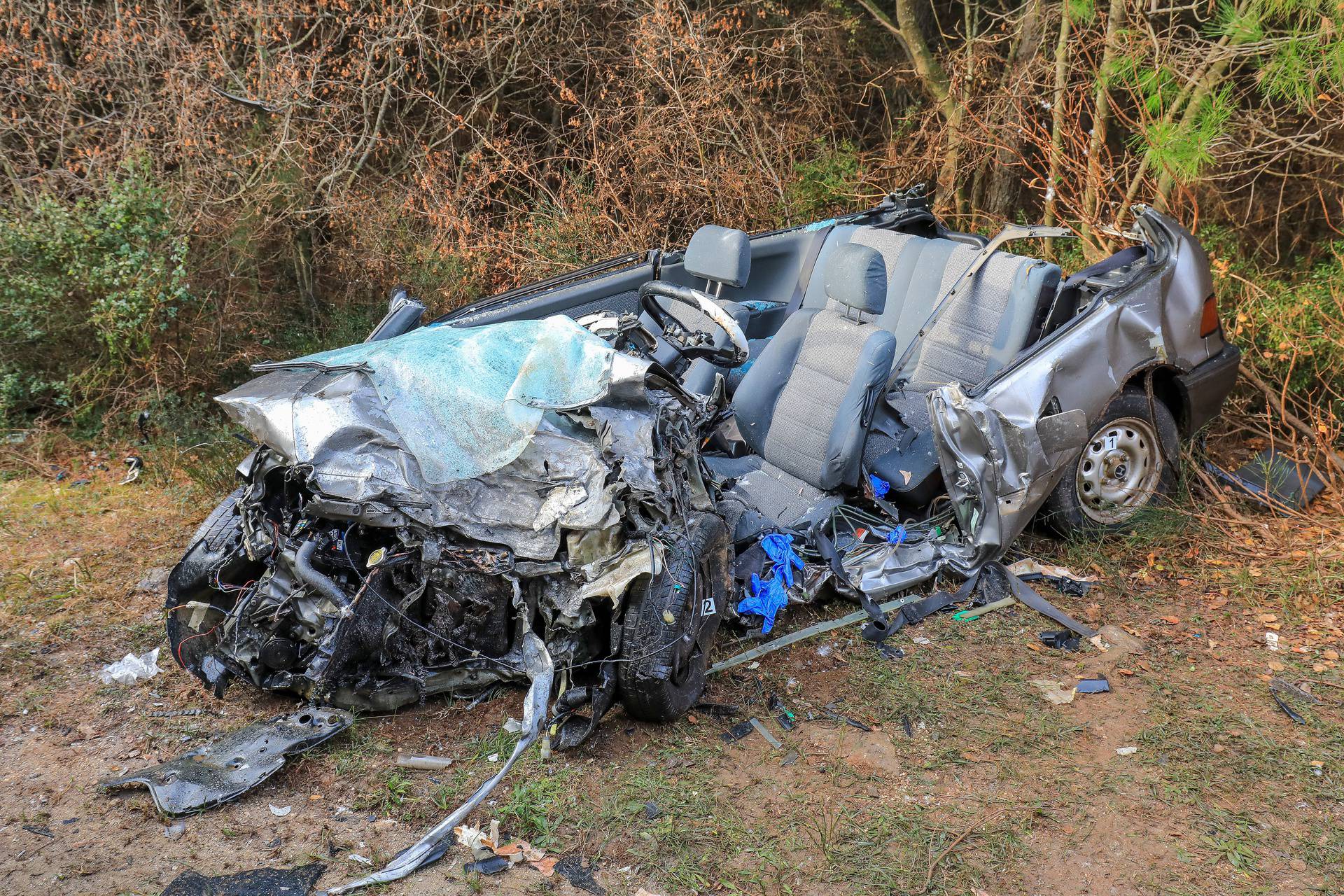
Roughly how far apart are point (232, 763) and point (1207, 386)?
484 cm

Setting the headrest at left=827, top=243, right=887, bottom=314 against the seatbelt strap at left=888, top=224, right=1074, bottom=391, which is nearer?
the headrest at left=827, top=243, right=887, bottom=314

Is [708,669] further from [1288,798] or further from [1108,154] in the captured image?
[1108,154]

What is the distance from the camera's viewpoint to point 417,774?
3.54 metres

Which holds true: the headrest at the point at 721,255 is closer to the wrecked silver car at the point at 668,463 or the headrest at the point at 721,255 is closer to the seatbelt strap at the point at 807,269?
the wrecked silver car at the point at 668,463

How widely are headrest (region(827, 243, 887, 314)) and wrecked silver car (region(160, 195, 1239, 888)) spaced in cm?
2

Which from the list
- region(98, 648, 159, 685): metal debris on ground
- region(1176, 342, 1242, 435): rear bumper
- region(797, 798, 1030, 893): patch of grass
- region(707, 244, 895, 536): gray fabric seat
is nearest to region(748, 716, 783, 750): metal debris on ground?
region(797, 798, 1030, 893): patch of grass

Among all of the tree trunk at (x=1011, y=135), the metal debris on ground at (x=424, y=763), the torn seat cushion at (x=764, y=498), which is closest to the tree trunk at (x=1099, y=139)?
the tree trunk at (x=1011, y=135)

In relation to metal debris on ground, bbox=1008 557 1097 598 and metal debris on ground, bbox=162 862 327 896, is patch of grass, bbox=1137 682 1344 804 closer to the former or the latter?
metal debris on ground, bbox=1008 557 1097 598

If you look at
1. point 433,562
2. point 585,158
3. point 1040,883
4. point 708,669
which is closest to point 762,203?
point 585,158

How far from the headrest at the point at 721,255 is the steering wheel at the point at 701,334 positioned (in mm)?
320

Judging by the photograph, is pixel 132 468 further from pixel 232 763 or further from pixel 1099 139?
pixel 1099 139

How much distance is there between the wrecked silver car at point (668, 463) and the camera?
350 cm

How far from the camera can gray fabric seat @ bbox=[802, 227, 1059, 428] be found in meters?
5.04

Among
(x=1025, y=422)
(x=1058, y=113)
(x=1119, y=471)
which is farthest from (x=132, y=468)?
(x=1058, y=113)
